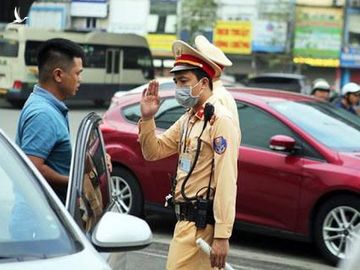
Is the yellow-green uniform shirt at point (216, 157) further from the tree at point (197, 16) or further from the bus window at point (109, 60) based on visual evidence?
the tree at point (197, 16)

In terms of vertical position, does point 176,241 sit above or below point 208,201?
below

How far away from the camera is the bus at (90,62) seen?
86.8 ft

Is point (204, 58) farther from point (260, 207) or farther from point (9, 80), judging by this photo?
point (9, 80)

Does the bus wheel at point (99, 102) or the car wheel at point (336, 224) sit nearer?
the car wheel at point (336, 224)

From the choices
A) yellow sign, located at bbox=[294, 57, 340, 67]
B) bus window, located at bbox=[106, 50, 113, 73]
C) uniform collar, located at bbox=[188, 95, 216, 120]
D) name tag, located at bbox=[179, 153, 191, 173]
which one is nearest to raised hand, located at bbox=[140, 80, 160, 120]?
uniform collar, located at bbox=[188, 95, 216, 120]

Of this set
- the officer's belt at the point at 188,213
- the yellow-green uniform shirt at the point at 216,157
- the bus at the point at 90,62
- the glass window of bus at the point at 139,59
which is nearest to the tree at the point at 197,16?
the glass window of bus at the point at 139,59

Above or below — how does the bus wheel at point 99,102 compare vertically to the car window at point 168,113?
below

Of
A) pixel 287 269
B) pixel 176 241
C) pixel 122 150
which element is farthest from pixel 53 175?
pixel 122 150

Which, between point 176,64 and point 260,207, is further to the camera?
point 260,207

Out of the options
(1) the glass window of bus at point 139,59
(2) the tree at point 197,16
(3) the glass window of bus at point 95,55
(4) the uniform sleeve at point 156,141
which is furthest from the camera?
(2) the tree at point 197,16

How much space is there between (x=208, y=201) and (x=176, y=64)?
0.78 meters

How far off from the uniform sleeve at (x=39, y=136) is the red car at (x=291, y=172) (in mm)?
3474

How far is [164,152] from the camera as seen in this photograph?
434 cm

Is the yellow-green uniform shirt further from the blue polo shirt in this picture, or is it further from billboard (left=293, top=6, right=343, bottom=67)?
billboard (left=293, top=6, right=343, bottom=67)
